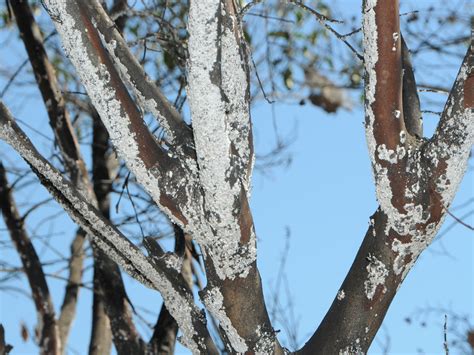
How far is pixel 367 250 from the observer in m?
2.51

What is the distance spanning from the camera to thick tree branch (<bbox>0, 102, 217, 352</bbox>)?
2611 millimetres

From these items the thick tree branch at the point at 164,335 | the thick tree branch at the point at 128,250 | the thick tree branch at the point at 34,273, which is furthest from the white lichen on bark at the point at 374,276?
the thick tree branch at the point at 34,273

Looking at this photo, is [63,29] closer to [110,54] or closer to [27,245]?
[110,54]

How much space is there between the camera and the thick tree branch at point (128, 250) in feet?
8.57

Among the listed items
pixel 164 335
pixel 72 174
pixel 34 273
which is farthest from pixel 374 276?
pixel 34 273

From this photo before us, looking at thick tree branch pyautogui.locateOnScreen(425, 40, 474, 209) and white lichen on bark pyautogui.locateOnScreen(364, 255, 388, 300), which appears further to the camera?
white lichen on bark pyautogui.locateOnScreen(364, 255, 388, 300)

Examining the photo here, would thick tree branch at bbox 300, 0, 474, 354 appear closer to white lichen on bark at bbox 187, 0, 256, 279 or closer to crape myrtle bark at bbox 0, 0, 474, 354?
crape myrtle bark at bbox 0, 0, 474, 354

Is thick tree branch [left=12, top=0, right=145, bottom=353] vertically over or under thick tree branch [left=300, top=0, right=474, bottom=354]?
over

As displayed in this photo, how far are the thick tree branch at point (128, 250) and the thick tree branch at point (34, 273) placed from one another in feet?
7.52

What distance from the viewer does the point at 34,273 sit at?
15.9 feet

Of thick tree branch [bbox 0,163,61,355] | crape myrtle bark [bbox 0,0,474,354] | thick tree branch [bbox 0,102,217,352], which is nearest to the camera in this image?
crape myrtle bark [bbox 0,0,474,354]

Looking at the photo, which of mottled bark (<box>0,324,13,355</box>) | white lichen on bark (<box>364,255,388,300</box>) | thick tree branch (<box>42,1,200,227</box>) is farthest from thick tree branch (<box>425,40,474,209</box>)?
mottled bark (<box>0,324,13,355</box>)

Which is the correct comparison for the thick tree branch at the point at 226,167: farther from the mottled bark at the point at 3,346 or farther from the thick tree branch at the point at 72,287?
the thick tree branch at the point at 72,287

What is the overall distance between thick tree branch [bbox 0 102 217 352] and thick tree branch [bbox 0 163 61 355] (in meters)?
2.29
